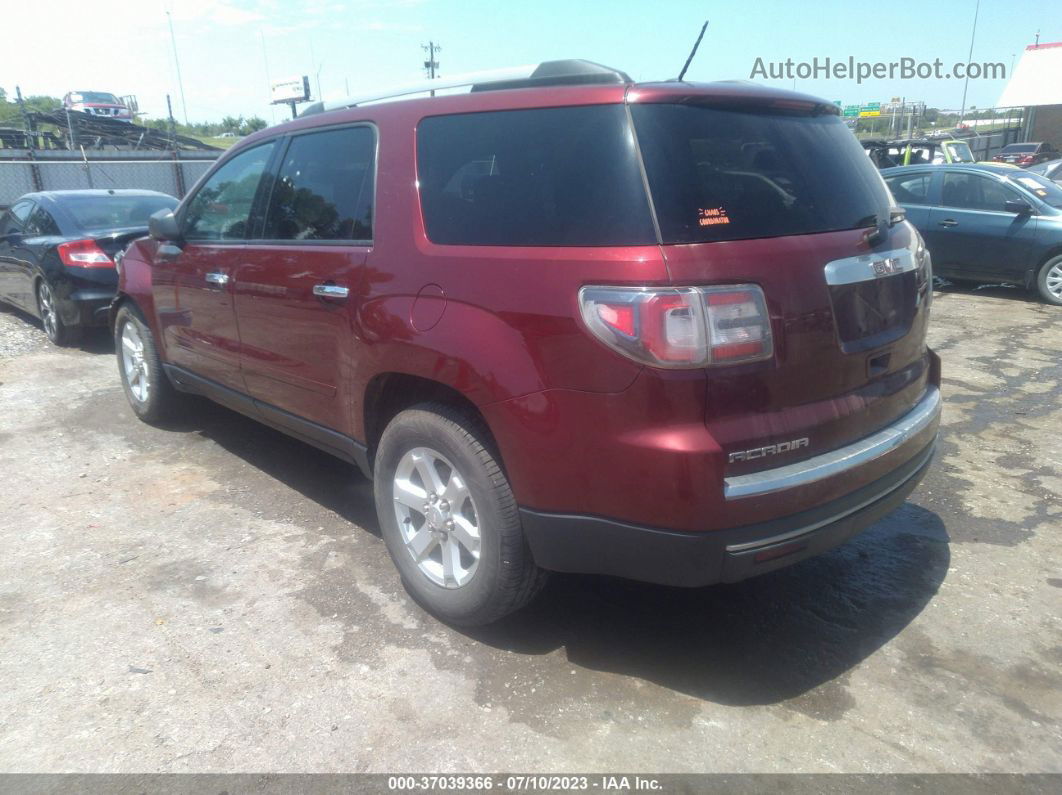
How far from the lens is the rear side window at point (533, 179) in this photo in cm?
247

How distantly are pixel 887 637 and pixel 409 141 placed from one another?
2602 mm

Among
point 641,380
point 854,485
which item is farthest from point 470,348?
point 854,485

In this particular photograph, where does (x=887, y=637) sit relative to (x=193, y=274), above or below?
below

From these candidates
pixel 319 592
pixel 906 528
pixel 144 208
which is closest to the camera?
pixel 319 592

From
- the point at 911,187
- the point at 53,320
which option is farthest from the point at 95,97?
the point at 911,187

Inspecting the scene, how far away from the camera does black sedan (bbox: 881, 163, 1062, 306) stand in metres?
9.46

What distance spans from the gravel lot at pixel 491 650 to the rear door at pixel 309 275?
729mm

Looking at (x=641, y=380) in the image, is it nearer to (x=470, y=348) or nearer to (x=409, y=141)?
(x=470, y=348)

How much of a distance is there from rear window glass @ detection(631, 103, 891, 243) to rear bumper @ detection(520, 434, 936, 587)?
874 mm

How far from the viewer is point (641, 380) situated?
92.4 inches

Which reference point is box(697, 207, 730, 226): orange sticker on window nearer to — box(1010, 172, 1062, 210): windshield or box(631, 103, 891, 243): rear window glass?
box(631, 103, 891, 243): rear window glass

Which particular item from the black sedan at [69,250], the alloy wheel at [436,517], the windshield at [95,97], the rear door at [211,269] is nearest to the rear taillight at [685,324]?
the alloy wheel at [436,517]

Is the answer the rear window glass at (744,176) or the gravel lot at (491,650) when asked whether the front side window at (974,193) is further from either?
the rear window glass at (744,176)

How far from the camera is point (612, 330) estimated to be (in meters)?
2.38
